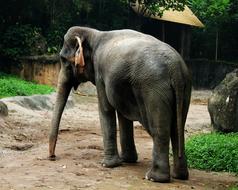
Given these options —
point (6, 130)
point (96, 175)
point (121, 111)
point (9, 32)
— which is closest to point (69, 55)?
point (121, 111)

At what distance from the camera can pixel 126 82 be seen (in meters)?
7.41

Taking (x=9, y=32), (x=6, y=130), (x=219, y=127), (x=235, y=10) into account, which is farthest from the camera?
(x=235, y=10)

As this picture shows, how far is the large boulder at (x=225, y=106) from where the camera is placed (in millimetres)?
11977

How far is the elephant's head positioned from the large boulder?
427cm

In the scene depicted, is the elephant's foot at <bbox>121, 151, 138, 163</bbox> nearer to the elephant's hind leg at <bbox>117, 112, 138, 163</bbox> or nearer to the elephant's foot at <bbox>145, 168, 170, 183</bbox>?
the elephant's hind leg at <bbox>117, 112, 138, 163</bbox>

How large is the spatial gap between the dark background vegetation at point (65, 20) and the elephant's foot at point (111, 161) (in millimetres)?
15100

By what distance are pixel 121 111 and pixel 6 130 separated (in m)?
4.29

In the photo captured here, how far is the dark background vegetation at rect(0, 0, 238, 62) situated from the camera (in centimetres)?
2319

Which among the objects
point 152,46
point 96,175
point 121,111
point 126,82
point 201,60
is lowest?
point 201,60

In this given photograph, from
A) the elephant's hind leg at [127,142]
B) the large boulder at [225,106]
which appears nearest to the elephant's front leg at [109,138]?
the elephant's hind leg at [127,142]

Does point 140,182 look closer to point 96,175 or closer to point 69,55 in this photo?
point 96,175

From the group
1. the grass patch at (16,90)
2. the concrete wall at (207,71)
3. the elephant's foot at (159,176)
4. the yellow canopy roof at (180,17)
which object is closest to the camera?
the elephant's foot at (159,176)

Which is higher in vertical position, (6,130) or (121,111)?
(121,111)

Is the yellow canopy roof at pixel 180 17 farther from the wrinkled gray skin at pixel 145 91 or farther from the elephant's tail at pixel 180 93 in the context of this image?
the elephant's tail at pixel 180 93
